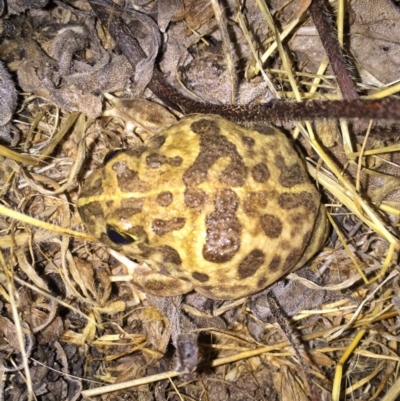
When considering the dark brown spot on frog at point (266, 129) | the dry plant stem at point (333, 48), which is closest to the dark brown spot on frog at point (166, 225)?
the dark brown spot on frog at point (266, 129)

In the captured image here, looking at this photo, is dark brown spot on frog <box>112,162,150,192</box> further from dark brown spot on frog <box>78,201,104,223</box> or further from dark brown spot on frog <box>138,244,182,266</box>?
dark brown spot on frog <box>138,244,182,266</box>

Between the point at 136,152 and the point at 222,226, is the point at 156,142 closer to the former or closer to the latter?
the point at 136,152

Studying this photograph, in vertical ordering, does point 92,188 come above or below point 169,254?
above

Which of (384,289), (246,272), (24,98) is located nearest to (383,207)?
(384,289)

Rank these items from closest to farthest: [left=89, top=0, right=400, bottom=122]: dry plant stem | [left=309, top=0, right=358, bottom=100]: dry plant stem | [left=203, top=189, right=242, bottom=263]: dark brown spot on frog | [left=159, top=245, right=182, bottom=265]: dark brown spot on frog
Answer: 1. [left=89, top=0, right=400, bottom=122]: dry plant stem
2. [left=203, top=189, right=242, bottom=263]: dark brown spot on frog
3. [left=159, top=245, right=182, bottom=265]: dark brown spot on frog
4. [left=309, top=0, right=358, bottom=100]: dry plant stem

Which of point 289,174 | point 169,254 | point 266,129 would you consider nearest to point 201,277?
point 169,254

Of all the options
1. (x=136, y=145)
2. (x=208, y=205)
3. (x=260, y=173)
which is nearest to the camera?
(x=208, y=205)

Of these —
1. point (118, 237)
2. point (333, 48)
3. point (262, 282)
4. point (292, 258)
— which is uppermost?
point (333, 48)

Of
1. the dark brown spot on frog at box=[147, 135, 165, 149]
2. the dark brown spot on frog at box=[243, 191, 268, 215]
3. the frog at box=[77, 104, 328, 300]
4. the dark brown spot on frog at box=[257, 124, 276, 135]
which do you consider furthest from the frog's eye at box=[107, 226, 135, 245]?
the dark brown spot on frog at box=[257, 124, 276, 135]
